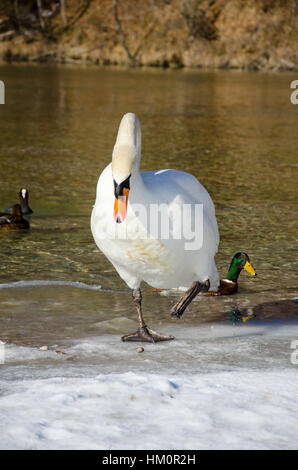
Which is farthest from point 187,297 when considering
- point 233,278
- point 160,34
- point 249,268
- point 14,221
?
point 160,34

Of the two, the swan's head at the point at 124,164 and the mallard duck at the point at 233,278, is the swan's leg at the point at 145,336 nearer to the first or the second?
the swan's head at the point at 124,164

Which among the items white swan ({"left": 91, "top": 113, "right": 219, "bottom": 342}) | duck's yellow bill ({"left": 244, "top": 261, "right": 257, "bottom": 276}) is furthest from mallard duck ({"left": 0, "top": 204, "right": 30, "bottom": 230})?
white swan ({"left": 91, "top": 113, "right": 219, "bottom": 342})

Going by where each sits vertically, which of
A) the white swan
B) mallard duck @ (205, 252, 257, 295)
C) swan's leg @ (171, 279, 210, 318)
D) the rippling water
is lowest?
the rippling water

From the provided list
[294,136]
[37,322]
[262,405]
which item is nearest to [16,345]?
[37,322]

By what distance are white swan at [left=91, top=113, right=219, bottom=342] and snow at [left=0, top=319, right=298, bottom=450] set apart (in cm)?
46

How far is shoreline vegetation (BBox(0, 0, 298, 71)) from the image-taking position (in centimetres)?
5094

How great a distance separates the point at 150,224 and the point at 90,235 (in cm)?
407

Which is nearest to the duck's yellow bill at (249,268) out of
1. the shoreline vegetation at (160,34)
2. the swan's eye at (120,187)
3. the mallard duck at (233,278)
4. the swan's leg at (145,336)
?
the mallard duck at (233,278)

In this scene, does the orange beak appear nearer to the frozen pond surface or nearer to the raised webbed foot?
the frozen pond surface

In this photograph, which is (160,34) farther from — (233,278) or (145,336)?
(145,336)

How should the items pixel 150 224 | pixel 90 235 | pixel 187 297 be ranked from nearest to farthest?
pixel 150 224
pixel 187 297
pixel 90 235

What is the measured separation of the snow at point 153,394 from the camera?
3688 millimetres

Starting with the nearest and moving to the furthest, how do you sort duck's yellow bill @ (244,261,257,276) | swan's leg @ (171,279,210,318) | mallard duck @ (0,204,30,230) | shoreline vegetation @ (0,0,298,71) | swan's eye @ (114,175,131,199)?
1. swan's eye @ (114,175,131,199)
2. swan's leg @ (171,279,210,318)
3. duck's yellow bill @ (244,261,257,276)
4. mallard duck @ (0,204,30,230)
5. shoreline vegetation @ (0,0,298,71)

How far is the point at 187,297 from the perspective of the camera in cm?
557
